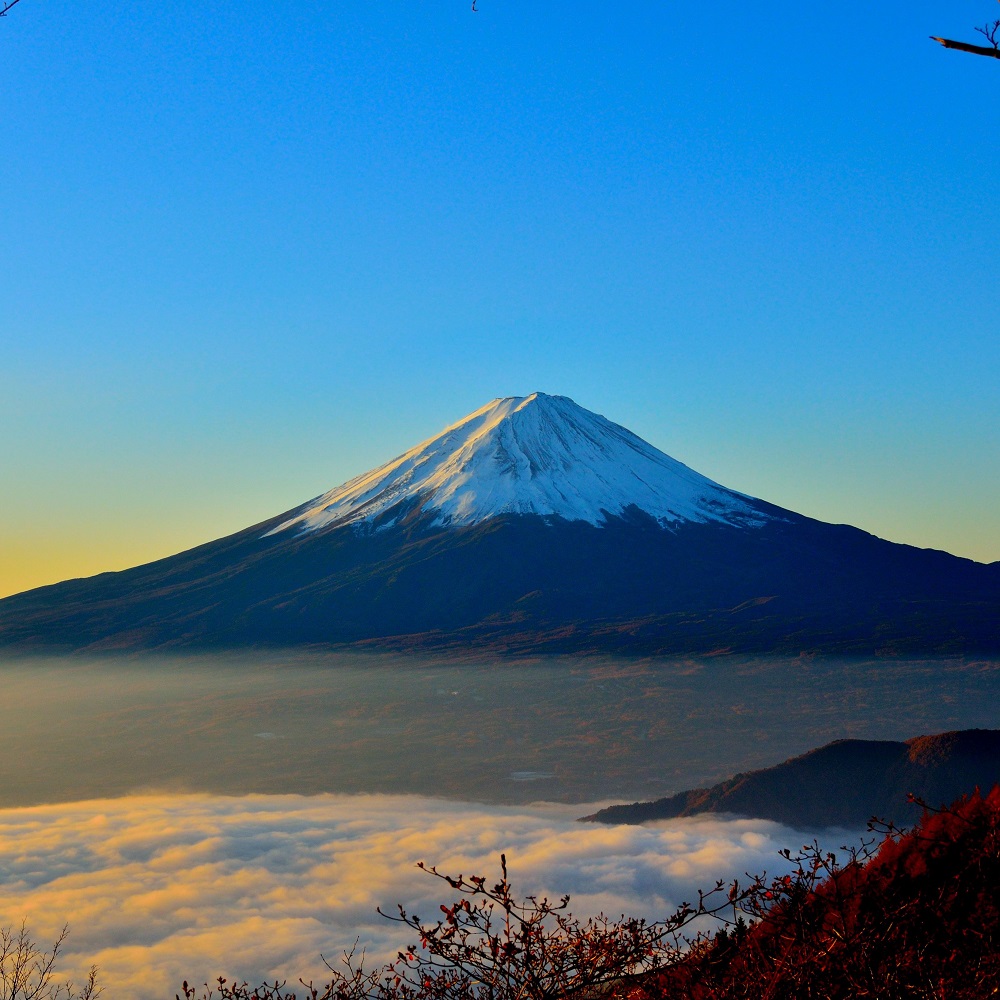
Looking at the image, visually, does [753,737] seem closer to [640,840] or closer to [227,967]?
[640,840]

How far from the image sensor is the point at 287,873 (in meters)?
112

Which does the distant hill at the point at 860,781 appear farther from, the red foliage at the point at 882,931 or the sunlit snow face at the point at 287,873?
the red foliage at the point at 882,931

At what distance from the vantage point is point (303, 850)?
395 ft

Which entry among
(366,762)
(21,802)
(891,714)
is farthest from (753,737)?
(21,802)

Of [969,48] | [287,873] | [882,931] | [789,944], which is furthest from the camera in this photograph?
[287,873]

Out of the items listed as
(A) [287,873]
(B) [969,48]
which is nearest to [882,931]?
(B) [969,48]

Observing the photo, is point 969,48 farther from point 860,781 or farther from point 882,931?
point 860,781

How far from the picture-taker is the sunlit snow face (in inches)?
3179

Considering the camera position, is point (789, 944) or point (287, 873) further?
point (287, 873)

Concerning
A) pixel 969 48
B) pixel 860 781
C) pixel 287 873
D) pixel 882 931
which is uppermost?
pixel 969 48

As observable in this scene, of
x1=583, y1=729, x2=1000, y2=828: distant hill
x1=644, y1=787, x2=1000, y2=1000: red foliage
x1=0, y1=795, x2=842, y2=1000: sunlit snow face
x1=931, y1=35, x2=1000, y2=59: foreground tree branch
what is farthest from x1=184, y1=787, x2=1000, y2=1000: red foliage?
x1=583, y1=729, x2=1000, y2=828: distant hill

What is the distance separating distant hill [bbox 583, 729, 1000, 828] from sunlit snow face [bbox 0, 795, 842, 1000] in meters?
2.89

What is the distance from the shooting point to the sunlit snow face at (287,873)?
8075 cm

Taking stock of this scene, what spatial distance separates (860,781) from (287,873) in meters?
60.0
